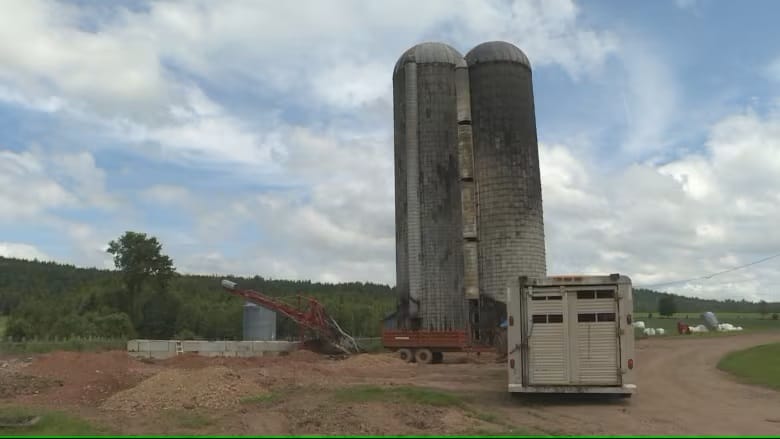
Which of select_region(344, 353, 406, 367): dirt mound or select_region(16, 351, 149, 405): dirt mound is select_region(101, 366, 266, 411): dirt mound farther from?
select_region(344, 353, 406, 367): dirt mound

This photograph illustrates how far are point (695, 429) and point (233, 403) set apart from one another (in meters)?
11.4

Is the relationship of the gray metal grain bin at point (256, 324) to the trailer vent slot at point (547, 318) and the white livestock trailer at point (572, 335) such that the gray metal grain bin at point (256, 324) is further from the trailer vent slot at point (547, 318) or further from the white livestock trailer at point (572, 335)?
the trailer vent slot at point (547, 318)

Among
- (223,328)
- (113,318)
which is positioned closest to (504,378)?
(113,318)

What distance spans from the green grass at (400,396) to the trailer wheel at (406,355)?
691 inches

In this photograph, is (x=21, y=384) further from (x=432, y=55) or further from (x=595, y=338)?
(x=432, y=55)

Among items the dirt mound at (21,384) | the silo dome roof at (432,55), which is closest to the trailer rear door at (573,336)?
the dirt mound at (21,384)

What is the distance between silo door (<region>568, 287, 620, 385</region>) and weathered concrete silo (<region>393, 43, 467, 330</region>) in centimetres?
2870

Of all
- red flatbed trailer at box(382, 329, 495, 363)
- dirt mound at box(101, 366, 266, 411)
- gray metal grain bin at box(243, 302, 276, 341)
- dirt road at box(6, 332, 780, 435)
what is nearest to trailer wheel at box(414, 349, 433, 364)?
red flatbed trailer at box(382, 329, 495, 363)

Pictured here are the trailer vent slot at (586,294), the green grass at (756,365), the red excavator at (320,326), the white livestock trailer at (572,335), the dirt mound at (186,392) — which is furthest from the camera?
the red excavator at (320,326)

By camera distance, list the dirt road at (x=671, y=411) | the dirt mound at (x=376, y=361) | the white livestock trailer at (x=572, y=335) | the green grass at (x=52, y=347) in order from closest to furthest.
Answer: the dirt road at (x=671, y=411) < the white livestock trailer at (x=572, y=335) < the dirt mound at (x=376, y=361) < the green grass at (x=52, y=347)

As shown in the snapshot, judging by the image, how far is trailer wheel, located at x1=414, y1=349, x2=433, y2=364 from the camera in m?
37.9

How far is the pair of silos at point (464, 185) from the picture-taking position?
44594 millimetres

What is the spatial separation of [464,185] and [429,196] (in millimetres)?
2482

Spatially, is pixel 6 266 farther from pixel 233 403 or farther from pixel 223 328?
pixel 233 403
